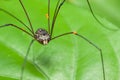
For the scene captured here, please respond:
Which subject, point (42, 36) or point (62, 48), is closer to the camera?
point (62, 48)

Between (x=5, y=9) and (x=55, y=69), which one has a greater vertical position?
(x=5, y=9)

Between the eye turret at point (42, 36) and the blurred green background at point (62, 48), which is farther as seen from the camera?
the eye turret at point (42, 36)

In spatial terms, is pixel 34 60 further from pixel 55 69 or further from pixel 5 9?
pixel 5 9

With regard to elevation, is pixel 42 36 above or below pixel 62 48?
below

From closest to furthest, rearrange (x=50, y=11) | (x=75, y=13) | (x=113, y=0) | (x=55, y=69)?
(x=55, y=69), (x=75, y=13), (x=50, y=11), (x=113, y=0)

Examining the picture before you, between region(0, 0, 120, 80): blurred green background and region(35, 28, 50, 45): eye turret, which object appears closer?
region(0, 0, 120, 80): blurred green background

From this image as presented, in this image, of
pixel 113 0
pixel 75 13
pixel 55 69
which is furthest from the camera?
pixel 113 0

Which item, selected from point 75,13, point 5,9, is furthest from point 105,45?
point 5,9

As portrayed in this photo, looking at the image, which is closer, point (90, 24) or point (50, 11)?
point (90, 24)
